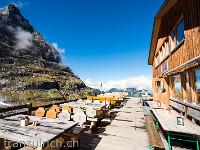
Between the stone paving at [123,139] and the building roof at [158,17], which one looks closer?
the stone paving at [123,139]

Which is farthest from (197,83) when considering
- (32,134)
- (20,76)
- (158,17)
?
(20,76)

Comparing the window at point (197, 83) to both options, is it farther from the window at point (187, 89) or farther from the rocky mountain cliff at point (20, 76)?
the rocky mountain cliff at point (20, 76)

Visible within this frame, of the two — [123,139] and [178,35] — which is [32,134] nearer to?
[123,139]

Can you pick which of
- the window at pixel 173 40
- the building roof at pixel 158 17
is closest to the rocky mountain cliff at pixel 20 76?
the building roof at pixel 158 17

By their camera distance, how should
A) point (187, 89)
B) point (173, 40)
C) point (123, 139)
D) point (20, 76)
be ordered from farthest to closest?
point (20, 76) < point (173, 40) < point (187, 89) < point (123, 139)

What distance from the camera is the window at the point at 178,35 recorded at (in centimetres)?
653

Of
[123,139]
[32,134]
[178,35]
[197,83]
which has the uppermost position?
[178,35]

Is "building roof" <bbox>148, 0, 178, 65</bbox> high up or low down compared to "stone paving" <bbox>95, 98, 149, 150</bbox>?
up

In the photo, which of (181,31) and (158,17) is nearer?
(181,31)

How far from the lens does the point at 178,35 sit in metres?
7.13

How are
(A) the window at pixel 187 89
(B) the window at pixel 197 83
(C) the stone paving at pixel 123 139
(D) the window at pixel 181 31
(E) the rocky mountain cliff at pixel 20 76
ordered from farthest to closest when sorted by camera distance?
(E) the rocky mountain cliff at pixel 20 76
(D) the window at pixel 181 31
(A) the window at pixel 187 89
(B) the window at pixel 197 83
(C) the stone paving at pixel 123 139

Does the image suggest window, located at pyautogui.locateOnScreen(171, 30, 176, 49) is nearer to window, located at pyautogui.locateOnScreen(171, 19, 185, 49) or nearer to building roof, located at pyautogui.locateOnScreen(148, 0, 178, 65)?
window, located at pyautogui.locateOnScreen(171, 19, 185, 49)

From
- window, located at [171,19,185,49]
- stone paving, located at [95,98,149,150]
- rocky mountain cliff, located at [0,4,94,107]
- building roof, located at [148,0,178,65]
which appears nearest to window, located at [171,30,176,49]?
window, located at [171,19,185,49]

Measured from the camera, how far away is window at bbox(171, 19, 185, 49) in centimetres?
653
